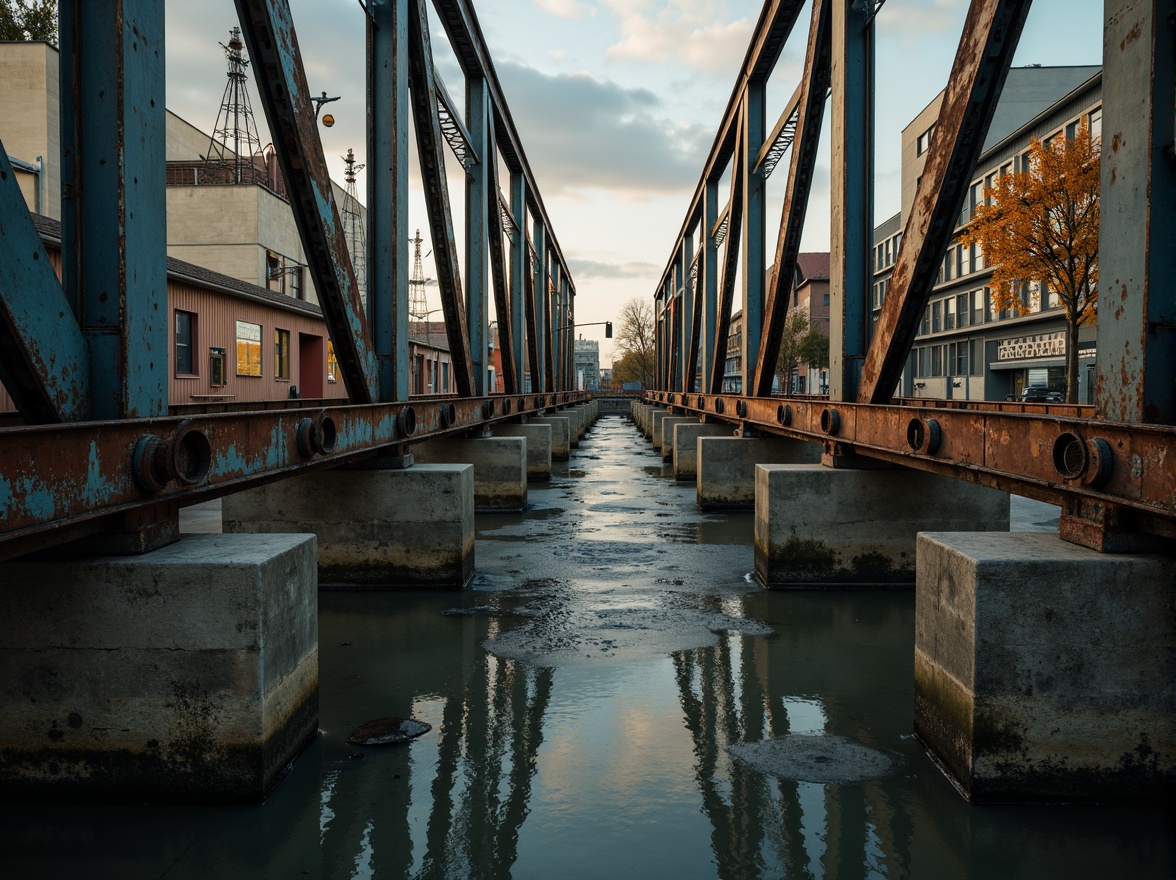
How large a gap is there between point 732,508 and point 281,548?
1094 centimetres

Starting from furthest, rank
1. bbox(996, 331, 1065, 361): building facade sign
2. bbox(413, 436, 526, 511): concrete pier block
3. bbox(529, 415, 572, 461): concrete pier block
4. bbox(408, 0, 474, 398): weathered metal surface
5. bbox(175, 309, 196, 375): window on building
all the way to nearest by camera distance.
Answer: bbox(996, 331, 1065, 361): building facade sign → bbox(529, 415, 572, 461): concrete pier block → bbox(175, 309, 196, 375): window on building → bbox(413, 436, 526, 511): concrete pier block → bbox(408, 0, 474, 398): weathered metal surface

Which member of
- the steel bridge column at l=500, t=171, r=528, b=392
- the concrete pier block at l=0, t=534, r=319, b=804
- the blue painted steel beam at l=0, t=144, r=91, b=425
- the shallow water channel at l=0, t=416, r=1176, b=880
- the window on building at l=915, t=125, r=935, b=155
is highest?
the window on building at l=915, t=125, r=935, b=155

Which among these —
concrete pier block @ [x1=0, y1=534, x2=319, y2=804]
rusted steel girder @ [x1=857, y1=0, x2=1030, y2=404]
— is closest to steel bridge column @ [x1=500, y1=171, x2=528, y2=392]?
rusted steel girder @ [x1=857, y1=0, x2=1030, y2=404]

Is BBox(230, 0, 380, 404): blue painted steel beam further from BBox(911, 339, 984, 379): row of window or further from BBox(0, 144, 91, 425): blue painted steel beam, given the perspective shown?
BBox(911, 339, 984, 379): row of window

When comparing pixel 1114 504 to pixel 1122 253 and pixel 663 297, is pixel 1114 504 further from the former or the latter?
pixel 663 297

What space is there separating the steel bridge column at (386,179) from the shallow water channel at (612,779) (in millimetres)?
2543

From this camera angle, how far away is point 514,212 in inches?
941

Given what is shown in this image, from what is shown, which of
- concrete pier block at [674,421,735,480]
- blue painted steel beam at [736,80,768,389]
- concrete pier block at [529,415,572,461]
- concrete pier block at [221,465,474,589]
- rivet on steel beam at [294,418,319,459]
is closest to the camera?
rivet on steel beam at [294,418,319,459]

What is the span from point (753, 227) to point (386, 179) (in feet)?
29.4

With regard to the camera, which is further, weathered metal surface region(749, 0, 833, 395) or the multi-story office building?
the multi-story office building

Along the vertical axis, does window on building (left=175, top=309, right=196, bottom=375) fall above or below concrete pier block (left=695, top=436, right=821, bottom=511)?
above

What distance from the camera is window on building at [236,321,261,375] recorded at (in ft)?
70.8

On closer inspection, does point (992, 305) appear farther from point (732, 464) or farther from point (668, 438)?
point (732, 464)

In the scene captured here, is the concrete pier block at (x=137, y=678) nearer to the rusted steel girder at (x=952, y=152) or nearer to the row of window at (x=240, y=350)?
the rusted steel girder at (x=952, y=152)
